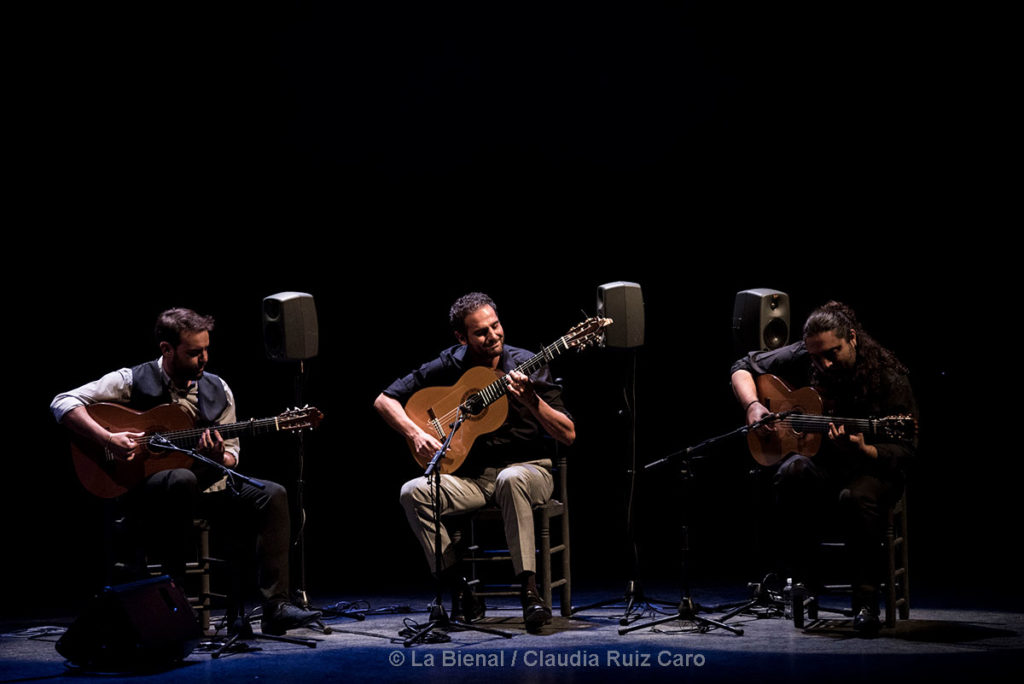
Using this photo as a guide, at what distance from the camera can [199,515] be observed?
468 cm

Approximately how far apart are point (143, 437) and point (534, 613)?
1.80 m

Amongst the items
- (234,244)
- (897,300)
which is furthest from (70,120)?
(897,300)

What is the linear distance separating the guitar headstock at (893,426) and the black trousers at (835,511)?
0.21m

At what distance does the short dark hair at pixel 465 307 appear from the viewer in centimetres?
486

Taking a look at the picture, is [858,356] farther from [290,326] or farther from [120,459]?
[120,459]

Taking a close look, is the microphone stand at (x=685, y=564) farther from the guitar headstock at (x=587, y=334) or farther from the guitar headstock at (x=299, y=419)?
the guitar headstock at (x=299, y=419)

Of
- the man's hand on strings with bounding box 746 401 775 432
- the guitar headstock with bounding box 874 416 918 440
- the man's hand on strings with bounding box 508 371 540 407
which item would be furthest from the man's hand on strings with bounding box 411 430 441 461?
the guitar headstock with bounding box 874 416 918 440

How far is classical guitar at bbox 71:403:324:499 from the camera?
4500 mm

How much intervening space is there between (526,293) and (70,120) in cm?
279

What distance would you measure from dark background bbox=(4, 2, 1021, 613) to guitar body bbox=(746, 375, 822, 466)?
1.51 m

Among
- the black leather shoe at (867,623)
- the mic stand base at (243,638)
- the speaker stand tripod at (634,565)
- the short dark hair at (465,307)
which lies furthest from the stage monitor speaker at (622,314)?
the mic stand base at (243,638)

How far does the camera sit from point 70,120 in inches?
245

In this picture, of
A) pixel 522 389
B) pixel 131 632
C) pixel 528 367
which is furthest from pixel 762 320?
pixel 131 632

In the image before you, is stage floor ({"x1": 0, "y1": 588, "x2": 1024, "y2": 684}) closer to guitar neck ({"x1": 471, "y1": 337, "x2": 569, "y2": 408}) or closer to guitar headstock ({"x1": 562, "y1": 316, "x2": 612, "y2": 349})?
guitar neck ({"x1": 471, "y1": 337, "x2": 569, "y2": 408})
